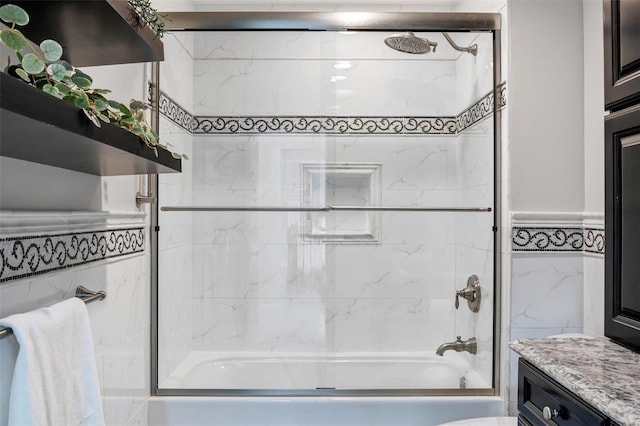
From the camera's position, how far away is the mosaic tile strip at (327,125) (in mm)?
2328

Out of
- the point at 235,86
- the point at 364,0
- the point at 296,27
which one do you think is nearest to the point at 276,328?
the point at 235,86

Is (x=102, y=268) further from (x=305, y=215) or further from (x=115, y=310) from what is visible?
(x=305, y=215)

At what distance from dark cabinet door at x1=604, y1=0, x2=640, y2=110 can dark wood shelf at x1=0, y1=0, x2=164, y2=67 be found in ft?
4.15

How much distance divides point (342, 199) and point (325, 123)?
42 centimetres

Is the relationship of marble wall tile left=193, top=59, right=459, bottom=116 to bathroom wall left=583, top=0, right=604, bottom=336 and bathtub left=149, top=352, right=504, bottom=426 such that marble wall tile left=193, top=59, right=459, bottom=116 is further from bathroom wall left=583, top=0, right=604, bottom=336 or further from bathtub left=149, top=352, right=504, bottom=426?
bathtub left=149, top=352, right=504, bottom=426

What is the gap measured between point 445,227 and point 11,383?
2069 millimetres

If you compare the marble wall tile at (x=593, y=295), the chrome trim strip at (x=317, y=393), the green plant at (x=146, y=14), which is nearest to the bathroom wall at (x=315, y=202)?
the chrome trim strip at (x=317, y=393)

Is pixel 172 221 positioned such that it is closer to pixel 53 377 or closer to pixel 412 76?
pixel 53 377

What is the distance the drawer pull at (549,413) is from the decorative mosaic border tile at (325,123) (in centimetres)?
134

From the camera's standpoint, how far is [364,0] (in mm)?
2523

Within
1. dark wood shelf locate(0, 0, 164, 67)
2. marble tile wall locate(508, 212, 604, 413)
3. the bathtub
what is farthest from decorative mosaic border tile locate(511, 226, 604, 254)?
dark wood shelf locate(0, 0, 164, 67)

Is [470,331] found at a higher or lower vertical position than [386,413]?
higher

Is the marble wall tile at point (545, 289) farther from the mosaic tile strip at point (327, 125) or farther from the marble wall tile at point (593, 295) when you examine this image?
the mosaic tile strip at point (327, 125)

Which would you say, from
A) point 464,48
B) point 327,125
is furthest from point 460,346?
point 464,48
